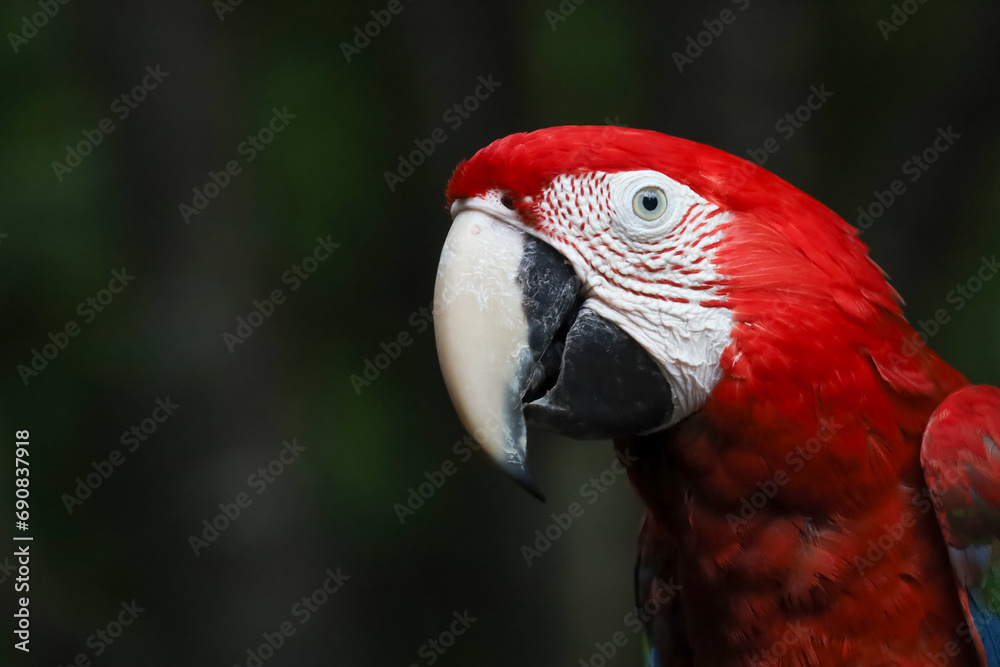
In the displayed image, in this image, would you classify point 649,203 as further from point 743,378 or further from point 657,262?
point 743,378

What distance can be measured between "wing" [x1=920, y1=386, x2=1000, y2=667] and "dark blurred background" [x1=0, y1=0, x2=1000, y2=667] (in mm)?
1442

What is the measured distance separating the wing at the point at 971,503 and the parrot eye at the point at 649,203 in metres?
0.48

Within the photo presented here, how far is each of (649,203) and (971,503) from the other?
59 cm

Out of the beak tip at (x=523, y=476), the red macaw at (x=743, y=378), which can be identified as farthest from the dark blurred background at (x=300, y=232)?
the beak tip at (x=523, y=476)

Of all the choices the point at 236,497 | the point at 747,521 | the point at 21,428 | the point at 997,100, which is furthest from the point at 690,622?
the point at 21,428

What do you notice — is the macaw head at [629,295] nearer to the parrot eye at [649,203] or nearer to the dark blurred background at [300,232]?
the parrot eye at [649,203]

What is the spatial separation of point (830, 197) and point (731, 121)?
396mm

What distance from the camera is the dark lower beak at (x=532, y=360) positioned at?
3.35 ft

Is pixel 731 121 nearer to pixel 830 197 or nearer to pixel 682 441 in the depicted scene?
pixel 830 197

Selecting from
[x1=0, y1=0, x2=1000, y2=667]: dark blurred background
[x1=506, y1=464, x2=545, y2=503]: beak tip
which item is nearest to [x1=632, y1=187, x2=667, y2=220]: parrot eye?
[x1=506, y1=464, x2=545, y2=503]: beak tip

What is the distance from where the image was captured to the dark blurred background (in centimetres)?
233

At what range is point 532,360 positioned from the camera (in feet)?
3.35

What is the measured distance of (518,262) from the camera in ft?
3.46

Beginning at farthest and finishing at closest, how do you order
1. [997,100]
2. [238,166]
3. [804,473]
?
[238,166], [997,100], [804,473]
